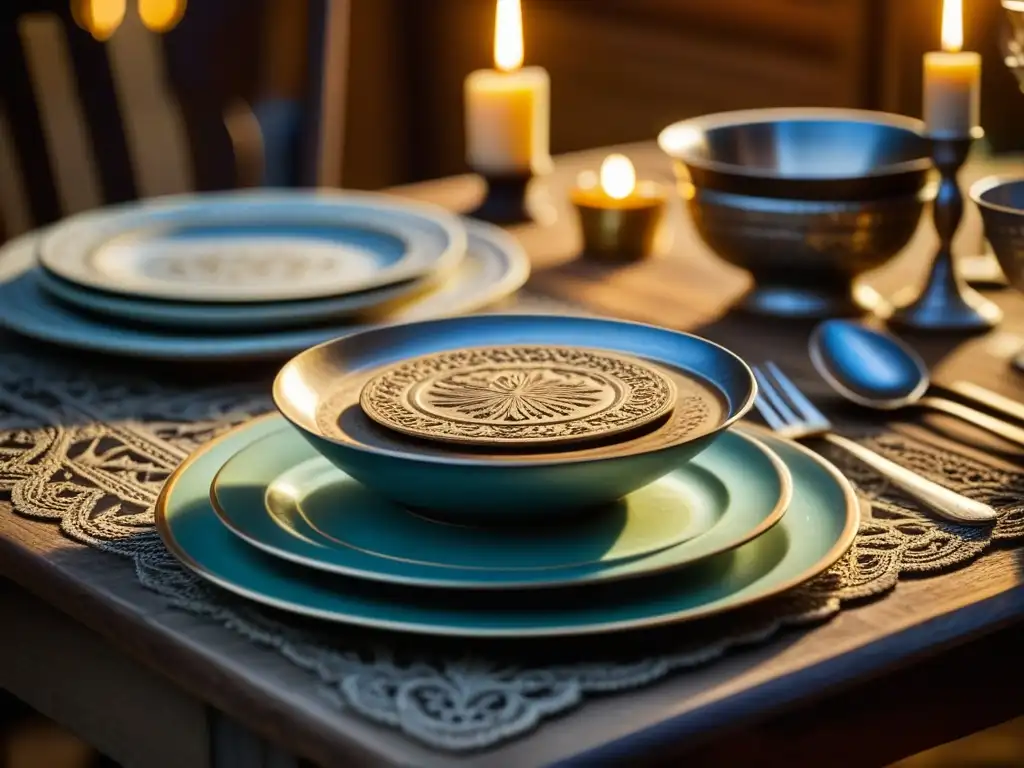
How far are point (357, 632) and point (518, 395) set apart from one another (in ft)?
0.47

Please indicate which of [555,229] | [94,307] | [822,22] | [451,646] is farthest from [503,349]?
[822,22]

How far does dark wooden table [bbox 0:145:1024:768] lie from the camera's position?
1.50ft

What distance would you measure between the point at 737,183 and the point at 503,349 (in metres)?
0.29

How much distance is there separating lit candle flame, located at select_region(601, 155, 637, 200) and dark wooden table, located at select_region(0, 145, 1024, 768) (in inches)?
22.5

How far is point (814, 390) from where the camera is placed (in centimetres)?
81

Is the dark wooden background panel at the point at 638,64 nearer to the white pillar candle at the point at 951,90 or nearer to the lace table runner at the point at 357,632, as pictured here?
the white pillar candle at the point at 951,90

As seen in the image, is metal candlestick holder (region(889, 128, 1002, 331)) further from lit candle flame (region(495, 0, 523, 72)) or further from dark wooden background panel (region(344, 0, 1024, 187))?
dark wooden background panel (region(344, 0, 1024, 187))

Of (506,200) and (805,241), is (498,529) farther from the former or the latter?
(506,200)

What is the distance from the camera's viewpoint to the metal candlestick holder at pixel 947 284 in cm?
91

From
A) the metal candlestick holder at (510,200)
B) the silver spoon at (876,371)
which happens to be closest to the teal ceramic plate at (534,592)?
the silver spoon at (876,371)

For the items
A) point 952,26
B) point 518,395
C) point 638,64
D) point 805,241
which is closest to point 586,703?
point 518,395

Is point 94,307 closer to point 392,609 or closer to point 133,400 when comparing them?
point 133,400

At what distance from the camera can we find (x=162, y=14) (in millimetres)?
1436

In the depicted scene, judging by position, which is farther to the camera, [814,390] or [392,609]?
[814,390]
